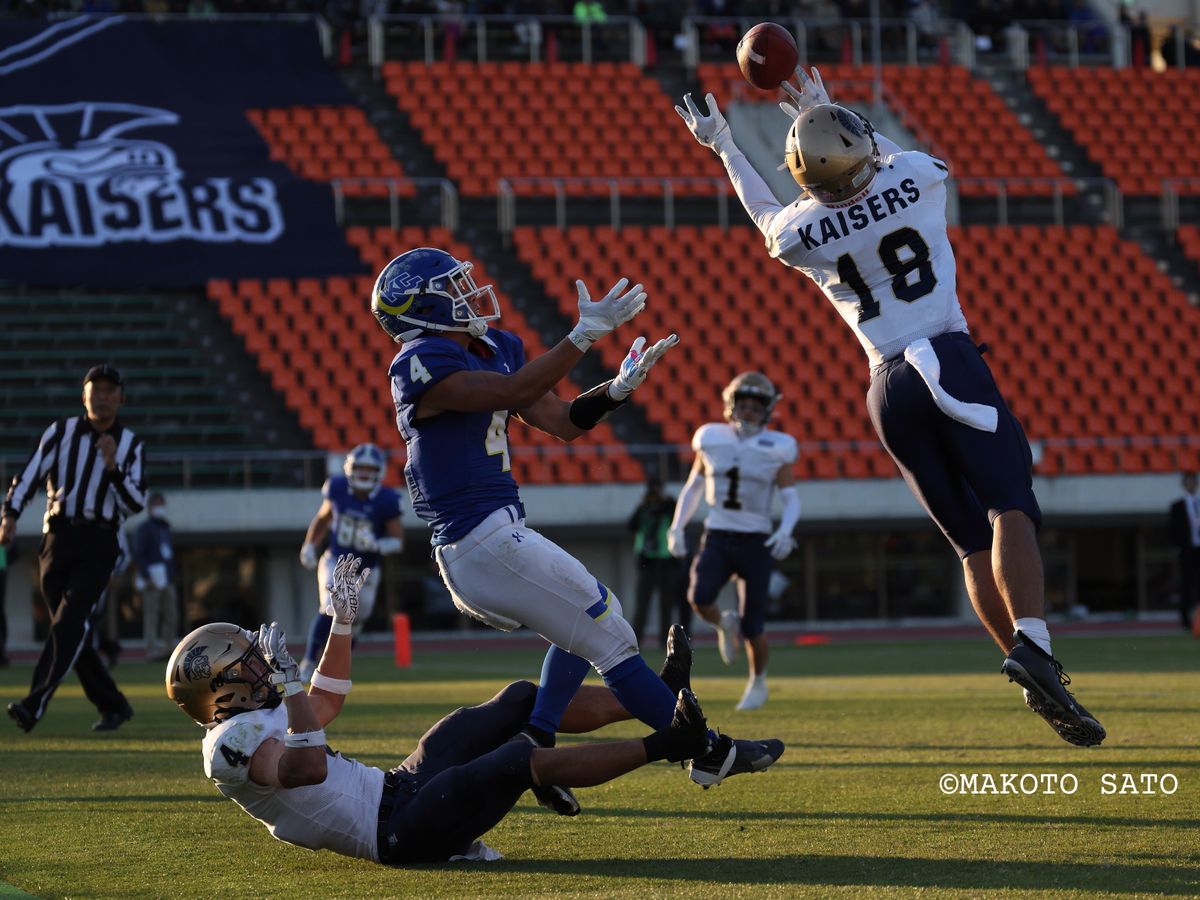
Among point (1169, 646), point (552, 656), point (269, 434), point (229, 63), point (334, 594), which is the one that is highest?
point (229, 63)

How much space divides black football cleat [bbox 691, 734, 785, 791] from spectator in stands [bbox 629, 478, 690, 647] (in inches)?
447

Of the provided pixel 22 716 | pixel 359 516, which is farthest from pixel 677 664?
pixel 359 516

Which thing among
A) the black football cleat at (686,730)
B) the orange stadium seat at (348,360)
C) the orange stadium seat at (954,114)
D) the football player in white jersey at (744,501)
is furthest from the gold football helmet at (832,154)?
the orange stadium seat at (954,114)

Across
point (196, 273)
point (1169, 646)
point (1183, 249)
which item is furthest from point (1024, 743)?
point (1183, 249)

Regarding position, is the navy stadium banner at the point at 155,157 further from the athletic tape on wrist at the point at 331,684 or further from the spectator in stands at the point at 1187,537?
the athletic tape on wrist at the point at 331,684

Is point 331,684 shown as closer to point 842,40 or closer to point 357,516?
point 357,516

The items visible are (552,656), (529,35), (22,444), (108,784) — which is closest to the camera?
(552,656)

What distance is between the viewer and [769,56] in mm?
6371

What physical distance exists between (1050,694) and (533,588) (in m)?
1.48

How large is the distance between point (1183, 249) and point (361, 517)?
583 inches

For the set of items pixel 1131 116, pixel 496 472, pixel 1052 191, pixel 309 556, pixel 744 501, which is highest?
pixel 1131 116

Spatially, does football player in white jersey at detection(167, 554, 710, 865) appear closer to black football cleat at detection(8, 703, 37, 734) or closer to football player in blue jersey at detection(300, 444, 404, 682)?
black football cleat at detection(8, 703, 37, 734)

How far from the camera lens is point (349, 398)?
19.8 metres

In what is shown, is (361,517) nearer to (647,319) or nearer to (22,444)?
(22,444)
